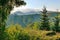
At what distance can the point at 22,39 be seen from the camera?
25.7ft

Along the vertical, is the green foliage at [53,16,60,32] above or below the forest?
below

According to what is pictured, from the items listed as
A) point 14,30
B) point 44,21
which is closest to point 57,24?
point 44,21

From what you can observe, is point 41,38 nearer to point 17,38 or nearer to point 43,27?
point 17,38

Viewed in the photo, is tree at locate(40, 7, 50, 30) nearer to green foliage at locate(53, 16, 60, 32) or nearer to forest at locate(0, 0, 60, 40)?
green foliage at locate(53, 16, 60, 32)

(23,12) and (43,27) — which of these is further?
(23,12)

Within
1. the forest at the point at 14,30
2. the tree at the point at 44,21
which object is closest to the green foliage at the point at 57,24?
the tree at the point at 44,21

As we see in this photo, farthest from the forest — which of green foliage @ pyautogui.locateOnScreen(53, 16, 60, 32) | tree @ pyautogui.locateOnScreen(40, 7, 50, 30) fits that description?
tree @ pyautogui.locateOnScreen(40, 7, 50, 30)

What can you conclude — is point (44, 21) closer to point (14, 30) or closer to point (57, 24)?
point (57, 24)

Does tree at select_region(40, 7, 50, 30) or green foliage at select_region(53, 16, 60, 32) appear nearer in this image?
green foliage at select_region(53, 16, 60, 32)

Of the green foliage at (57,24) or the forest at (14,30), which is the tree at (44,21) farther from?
the forest at (14,30)

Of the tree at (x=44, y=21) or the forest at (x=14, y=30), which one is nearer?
the forest at (x=14, y=30)

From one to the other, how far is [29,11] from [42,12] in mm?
2696

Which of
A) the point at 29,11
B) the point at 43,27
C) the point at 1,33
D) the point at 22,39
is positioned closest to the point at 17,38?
the point at 22,39

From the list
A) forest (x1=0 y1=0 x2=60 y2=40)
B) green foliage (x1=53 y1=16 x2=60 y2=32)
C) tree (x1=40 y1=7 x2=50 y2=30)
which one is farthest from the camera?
tree (x1=40 y1=7 x2=50 y2=30)
